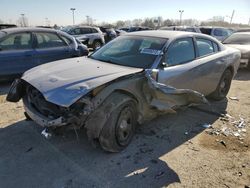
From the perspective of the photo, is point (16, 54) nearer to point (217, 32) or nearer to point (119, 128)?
point (119, 128)

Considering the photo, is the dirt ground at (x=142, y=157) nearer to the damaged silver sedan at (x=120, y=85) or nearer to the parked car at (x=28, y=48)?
the damaged silver sedan at (x=120, y=85)

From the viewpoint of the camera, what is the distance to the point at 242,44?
411 inches

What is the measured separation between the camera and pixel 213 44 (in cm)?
567

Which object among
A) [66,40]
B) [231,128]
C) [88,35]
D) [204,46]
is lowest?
[88,35]

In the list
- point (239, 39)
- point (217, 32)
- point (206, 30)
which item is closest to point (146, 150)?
point (239, 39)

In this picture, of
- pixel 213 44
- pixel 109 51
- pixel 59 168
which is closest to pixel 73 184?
pixel 59 168

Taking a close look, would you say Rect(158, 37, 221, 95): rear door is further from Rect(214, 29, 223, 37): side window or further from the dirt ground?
Rect(214, 29, 223, 37): side window

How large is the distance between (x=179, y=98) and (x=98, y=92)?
151 centimetres

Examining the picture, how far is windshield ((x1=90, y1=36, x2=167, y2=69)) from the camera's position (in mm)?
4145

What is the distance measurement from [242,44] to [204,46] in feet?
19.9

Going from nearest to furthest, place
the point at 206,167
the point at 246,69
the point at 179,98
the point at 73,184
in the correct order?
1. the point at 73,184
2. the point at 206,167
3. the point at 179,98
4. the point at 246,69

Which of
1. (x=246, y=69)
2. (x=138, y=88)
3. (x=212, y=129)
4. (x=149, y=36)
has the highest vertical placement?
(x=149, y=36)

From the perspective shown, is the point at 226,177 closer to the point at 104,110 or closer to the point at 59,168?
the point at 104,110

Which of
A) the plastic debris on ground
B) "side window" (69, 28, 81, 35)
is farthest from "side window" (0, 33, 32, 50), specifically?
"side window" (69, 28, 81, 35)
